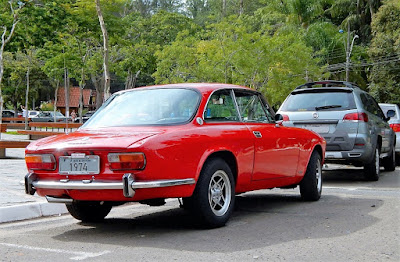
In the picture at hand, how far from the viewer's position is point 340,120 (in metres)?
11.4

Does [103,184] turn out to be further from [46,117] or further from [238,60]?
[46,117]

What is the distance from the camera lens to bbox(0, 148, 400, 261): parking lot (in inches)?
212

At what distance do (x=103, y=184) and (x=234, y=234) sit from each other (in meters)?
1.45

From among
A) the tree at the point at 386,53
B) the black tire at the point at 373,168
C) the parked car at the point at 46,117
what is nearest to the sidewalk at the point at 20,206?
the black tire at the point at 373,168

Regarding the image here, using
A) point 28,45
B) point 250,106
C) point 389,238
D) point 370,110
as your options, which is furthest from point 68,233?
point 28,45

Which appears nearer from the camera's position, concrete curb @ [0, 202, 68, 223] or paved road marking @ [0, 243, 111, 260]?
paved road marking @ [0, 243, 111, 260]

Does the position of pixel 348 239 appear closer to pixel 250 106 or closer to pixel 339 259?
pixel 339 259

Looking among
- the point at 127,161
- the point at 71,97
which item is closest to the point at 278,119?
the point at 127,161

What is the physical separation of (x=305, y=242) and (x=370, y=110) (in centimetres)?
691

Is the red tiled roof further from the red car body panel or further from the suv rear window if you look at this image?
the red car body panel

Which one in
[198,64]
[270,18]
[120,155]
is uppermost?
[270,18]

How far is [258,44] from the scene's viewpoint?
110 feet

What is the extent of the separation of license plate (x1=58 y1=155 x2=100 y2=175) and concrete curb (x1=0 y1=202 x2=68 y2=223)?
1.65 m

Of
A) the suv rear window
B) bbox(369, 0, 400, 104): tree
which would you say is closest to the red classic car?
the suv rear window
